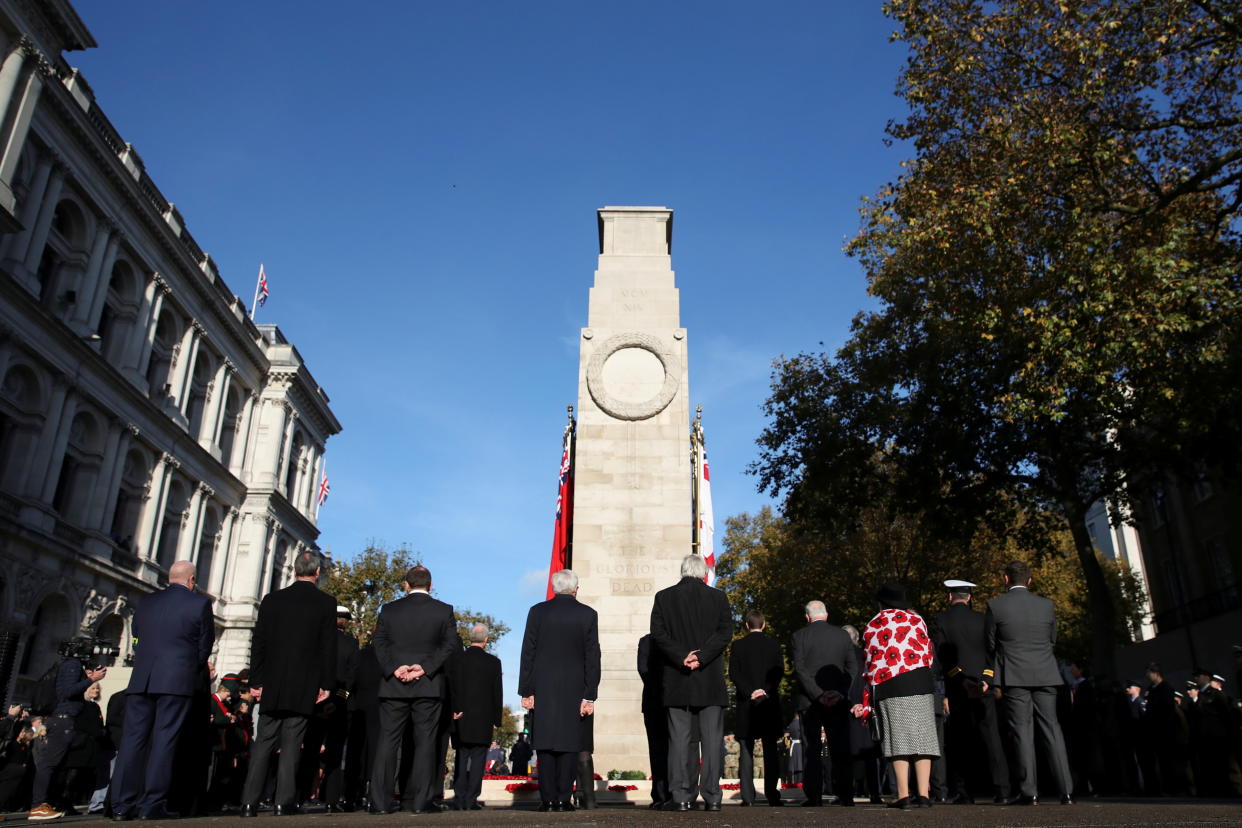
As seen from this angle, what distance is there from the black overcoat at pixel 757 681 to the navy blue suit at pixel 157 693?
5158mm

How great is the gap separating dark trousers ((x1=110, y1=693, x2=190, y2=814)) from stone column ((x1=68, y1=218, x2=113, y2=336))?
29072 millimetres

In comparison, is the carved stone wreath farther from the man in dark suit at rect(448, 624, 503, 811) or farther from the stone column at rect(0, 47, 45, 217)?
the stone column at rect(0, 47, 45, 217)

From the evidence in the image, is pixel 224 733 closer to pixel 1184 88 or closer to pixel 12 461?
pixel 1184 88

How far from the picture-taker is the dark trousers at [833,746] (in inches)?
345

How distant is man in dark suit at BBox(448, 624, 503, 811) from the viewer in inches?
372

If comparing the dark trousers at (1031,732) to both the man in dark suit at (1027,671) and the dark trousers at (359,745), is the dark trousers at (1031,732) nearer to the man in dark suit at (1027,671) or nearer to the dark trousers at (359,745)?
the man in dark suit at (1027,671)

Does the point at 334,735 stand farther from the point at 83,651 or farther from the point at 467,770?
the point at 83,651

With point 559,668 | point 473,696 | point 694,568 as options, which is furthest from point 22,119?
point 694,568

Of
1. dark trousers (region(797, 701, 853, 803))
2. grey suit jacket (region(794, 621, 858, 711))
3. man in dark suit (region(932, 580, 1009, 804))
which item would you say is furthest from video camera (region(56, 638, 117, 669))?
man in dark suit (region(932, 580, 1009, 804))

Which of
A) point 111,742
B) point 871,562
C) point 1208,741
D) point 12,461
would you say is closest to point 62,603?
point 12,461

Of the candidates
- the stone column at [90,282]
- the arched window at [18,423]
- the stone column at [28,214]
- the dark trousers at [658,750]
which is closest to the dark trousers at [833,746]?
the dark trousers at [658,750]

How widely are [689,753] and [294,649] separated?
3.54m

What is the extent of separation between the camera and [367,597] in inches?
1866

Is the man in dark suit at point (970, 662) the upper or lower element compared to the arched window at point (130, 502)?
lower
